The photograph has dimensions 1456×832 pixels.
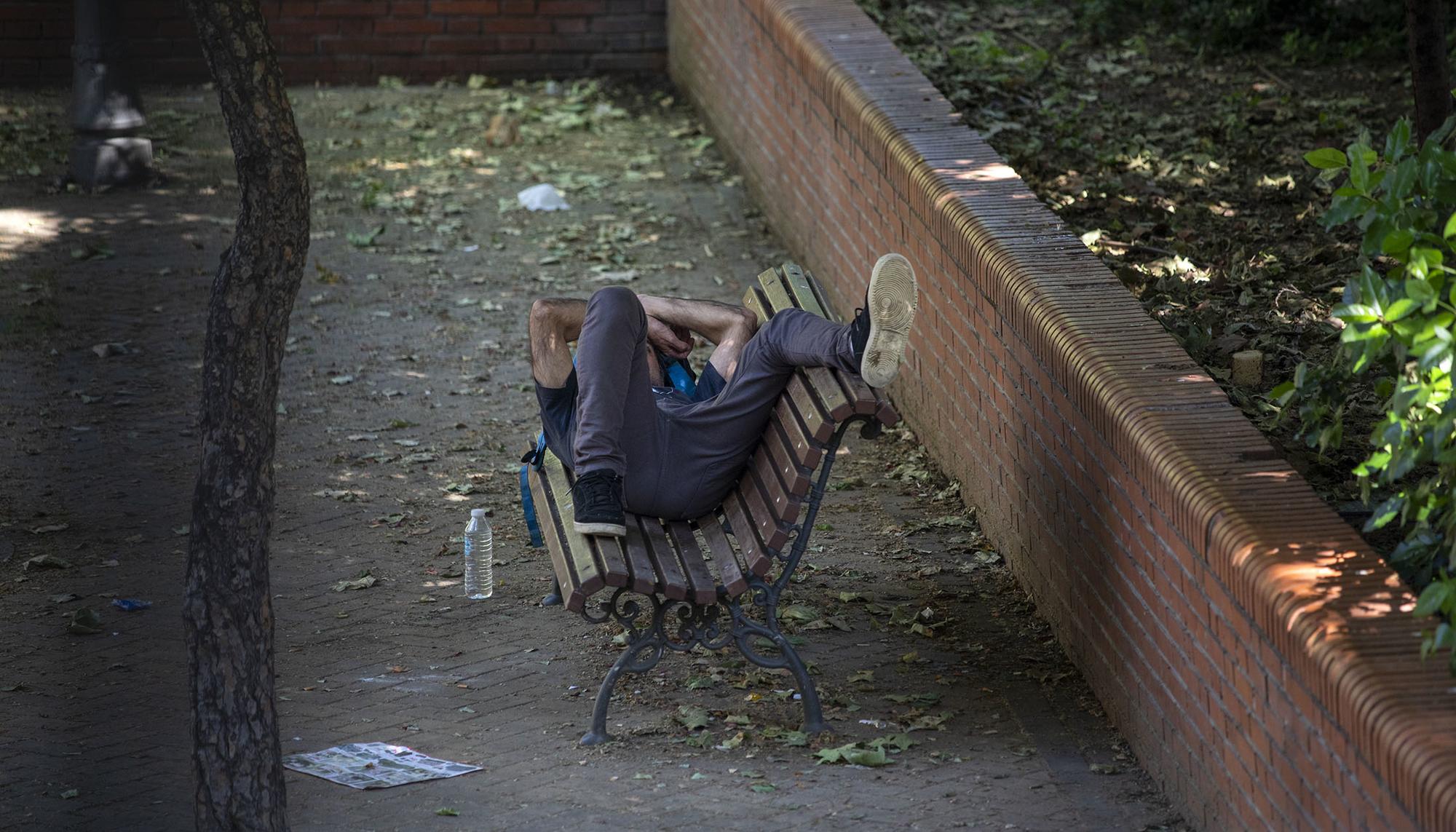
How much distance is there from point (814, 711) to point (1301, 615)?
1609 millimetres

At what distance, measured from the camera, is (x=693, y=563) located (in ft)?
15.9

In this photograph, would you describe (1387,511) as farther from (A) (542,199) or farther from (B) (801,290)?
(A) (542,199)

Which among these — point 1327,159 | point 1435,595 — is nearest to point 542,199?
point 1327,159

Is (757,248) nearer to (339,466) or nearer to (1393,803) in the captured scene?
(339,466)

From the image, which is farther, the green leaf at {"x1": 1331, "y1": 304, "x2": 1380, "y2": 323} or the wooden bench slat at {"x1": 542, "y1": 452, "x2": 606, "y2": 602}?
the wooden bench slat at {"x1": 542, "y1": 452, "x2": 606, "y2": 602}

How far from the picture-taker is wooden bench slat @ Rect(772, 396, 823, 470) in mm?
4746

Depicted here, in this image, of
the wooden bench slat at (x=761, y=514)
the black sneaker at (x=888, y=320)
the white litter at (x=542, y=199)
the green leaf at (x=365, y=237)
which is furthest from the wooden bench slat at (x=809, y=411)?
the white litter at (x=542, y=199)

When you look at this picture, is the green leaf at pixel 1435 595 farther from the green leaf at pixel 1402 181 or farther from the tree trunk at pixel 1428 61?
the tree trunk at pixel 1428 61

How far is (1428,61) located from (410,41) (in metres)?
8.04

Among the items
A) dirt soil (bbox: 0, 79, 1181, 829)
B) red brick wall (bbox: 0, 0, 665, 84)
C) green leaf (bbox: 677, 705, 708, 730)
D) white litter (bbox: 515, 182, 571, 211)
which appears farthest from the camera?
red brick wall (bbox: 0, 0, 665, 84)

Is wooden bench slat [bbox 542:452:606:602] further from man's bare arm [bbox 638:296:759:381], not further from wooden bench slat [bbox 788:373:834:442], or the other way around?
wooden bench slat [bbox 788:373:834:442]

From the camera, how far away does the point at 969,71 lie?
9.48m

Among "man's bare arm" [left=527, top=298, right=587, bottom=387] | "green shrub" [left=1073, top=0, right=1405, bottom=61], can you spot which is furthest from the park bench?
"green shrub" [left=1073, top=0, right=1405, bottom=61]

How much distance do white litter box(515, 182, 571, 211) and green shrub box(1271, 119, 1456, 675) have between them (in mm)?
6248
